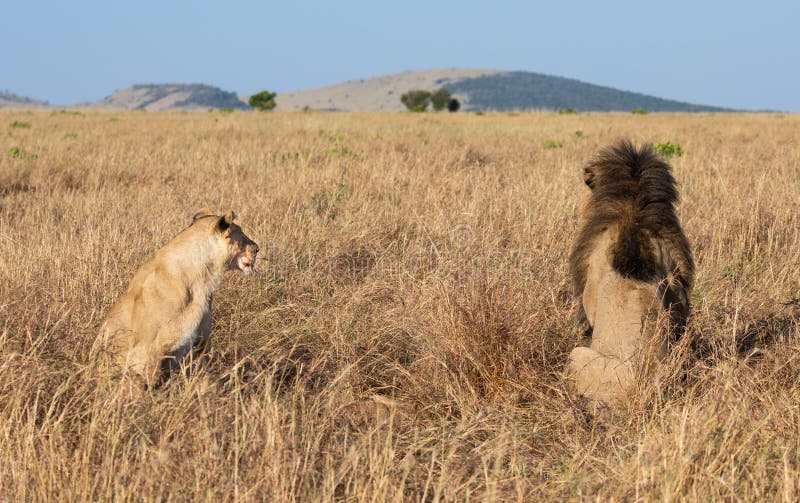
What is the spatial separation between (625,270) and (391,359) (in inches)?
53.0

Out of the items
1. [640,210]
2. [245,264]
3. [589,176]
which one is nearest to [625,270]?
[640,210]

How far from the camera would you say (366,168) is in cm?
1016

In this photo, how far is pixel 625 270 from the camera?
359 cm

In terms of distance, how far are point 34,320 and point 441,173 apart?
22.6 feet

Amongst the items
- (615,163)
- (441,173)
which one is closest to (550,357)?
(615,163)

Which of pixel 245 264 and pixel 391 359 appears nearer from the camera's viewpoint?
pixel 245 264

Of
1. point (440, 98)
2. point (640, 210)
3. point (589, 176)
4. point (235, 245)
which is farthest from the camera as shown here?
point (440, 98)

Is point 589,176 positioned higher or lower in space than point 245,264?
higher

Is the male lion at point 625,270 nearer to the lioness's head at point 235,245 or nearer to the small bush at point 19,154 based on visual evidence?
the lioness's head at point 235,245

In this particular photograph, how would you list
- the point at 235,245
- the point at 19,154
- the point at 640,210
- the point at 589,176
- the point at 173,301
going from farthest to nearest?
1. the point at 19,154
2. the point at 589,176
3. the point at 640,210
4. the point at 235,245
5. the point at 173,301

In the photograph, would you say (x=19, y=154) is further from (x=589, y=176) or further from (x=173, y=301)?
(x=589, y=176)

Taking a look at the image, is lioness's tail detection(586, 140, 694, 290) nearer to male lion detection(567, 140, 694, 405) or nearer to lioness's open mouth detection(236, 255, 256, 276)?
male lion detection(567, 140, 694, 405)

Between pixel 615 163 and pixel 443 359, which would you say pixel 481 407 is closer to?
pixel 443 359

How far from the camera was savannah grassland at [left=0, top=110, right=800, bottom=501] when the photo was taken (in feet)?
8.36
